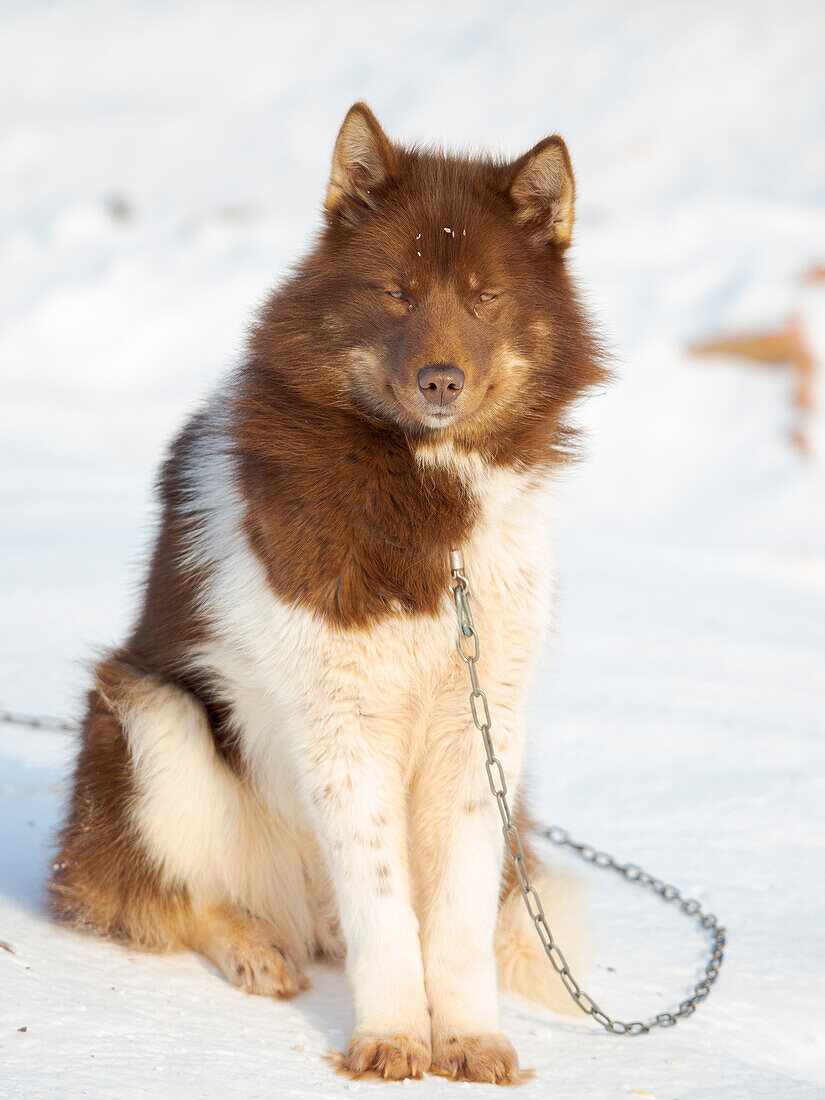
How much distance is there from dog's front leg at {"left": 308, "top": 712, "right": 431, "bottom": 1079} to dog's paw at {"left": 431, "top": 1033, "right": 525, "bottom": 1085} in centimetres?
3

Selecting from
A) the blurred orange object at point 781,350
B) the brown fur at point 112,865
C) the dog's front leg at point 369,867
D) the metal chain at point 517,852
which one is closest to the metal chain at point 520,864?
the metal chain at point 517,852

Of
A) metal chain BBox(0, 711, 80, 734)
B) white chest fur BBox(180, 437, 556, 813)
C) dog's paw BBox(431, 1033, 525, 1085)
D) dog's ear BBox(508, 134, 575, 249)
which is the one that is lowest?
metal chain BBox(0, 711, 80, 734)

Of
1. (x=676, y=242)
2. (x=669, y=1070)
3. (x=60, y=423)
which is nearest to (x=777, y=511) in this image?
(x=676, y=242)

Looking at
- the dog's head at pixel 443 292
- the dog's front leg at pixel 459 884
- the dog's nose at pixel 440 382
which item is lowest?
the dog's front leg at pixel 459 884

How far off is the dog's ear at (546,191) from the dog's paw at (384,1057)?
6.11 feet

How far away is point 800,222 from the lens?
15312 mm

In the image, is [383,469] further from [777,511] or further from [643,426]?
[643,426]

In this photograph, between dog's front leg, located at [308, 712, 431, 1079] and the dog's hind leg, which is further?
the dog's hind leg

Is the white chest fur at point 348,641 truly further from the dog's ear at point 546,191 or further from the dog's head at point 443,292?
the dog's ear at point 546,191

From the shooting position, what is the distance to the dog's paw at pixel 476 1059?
2430 mm

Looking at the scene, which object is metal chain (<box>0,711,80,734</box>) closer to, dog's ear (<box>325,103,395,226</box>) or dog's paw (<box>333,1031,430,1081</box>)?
dog's paw (<box>333,1031,430,1081</box>)

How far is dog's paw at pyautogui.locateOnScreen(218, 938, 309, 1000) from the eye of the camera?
9.18 ft

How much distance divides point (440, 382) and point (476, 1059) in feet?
4.79

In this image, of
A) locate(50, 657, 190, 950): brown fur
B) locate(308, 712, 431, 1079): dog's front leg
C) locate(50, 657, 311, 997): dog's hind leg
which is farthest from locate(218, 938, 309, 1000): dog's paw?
locate(308, 712, 431, 1079): dog's front leg
